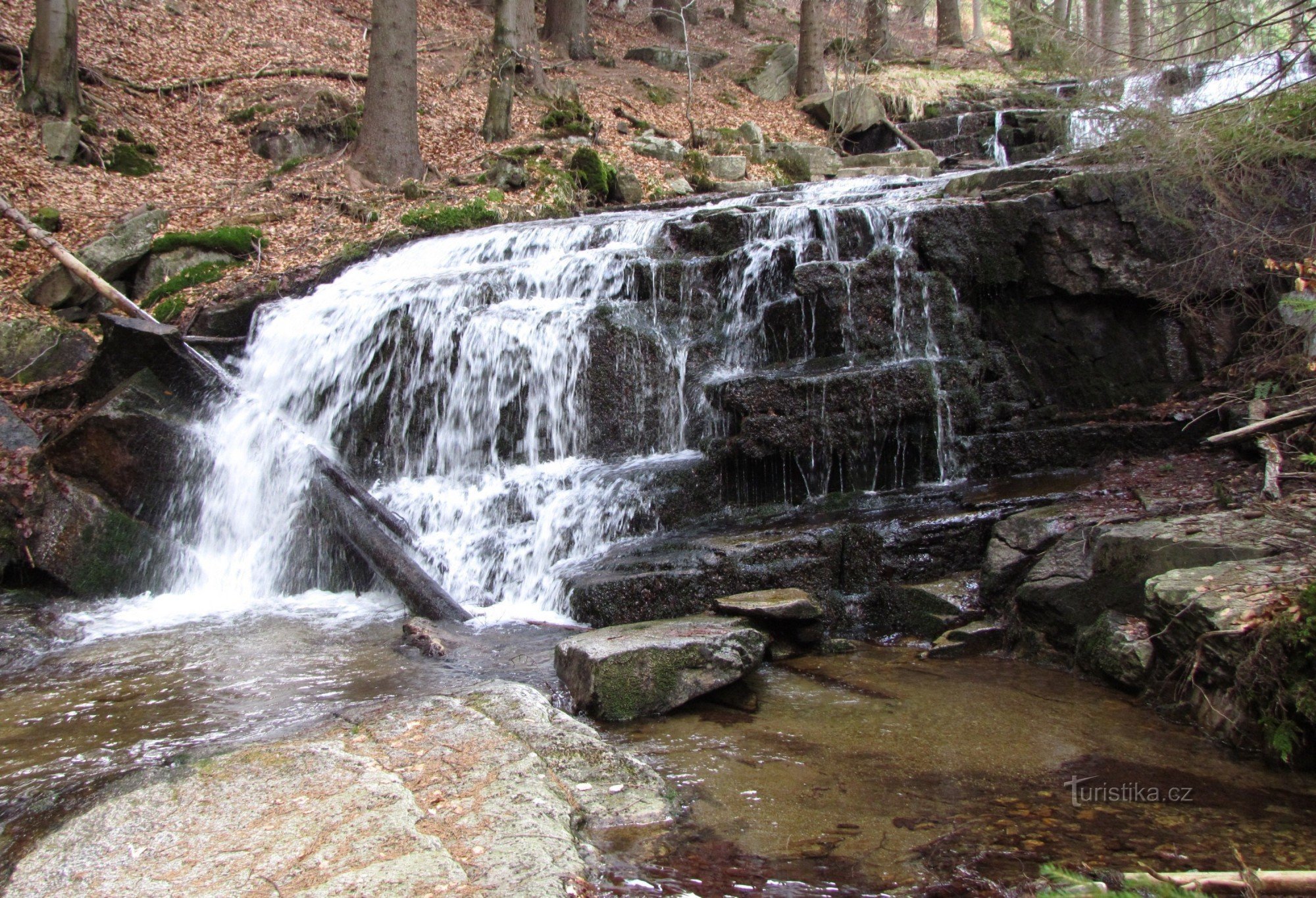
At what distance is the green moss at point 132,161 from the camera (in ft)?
42.6

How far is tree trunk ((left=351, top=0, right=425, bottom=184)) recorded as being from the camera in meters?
13.3

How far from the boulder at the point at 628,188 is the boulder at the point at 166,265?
6.22 metres

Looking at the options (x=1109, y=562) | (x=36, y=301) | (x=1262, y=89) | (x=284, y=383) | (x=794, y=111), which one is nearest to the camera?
(x=1109, y=562)

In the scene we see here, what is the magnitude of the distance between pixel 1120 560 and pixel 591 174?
11177mm

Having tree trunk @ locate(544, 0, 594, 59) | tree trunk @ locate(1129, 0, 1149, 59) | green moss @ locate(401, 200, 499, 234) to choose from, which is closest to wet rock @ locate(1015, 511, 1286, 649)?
tree trunk @ locate(1129, 0, 1149, 59)

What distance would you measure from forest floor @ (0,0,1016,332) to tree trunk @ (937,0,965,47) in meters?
0.64

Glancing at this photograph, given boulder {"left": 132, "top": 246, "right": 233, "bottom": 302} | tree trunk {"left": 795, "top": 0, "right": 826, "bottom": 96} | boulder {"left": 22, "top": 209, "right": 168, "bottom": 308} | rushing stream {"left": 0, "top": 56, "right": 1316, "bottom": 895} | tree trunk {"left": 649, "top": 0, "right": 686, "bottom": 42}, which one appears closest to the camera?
rushing stream {"left": 0, "top": 56, "right": 1316, "bottom": 895}

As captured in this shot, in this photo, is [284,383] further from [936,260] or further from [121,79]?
[121,79]

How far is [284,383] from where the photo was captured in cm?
940

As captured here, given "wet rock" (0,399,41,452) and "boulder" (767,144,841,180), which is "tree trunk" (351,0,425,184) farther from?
"boulder" (767,144,841,180)

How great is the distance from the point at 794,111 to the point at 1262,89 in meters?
14.5

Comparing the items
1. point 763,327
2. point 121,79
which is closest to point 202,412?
point 763,327

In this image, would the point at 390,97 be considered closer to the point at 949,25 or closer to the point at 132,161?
the point at 132,161

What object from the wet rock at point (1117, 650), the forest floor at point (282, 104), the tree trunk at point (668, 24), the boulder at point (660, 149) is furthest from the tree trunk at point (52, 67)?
the tree trunk at point (668, 24)
